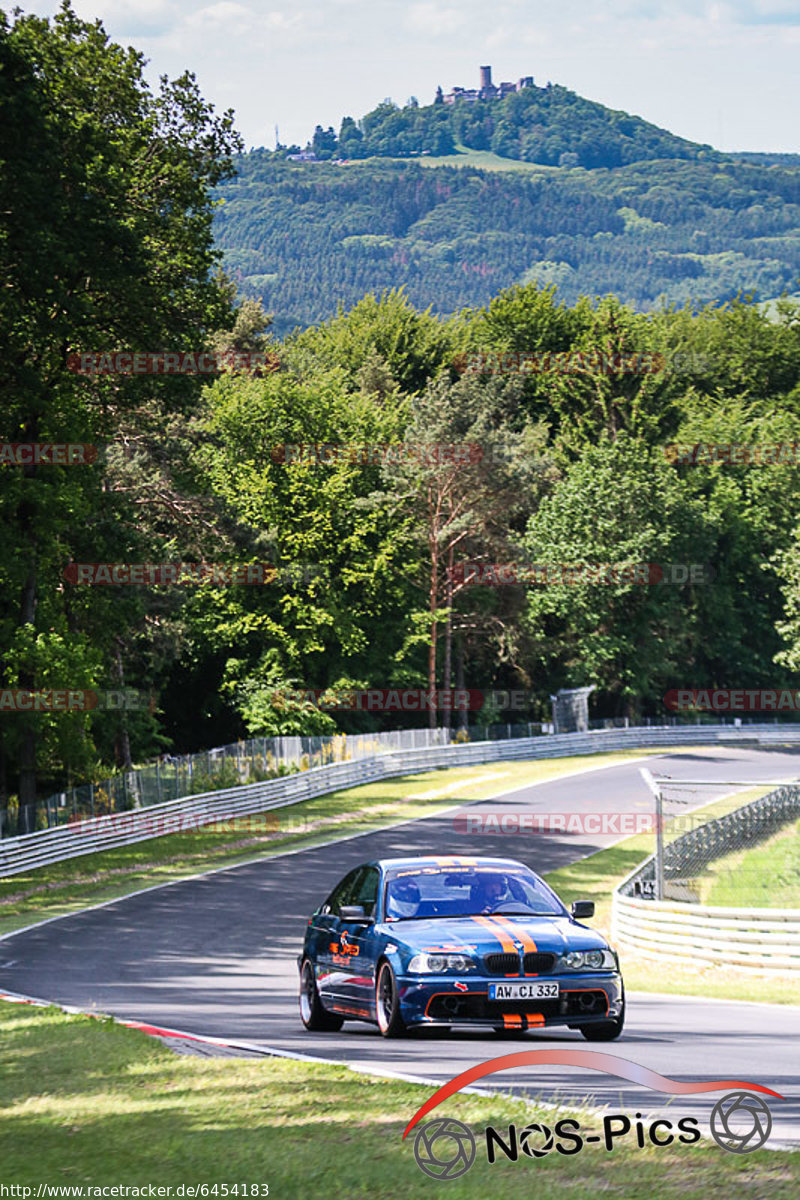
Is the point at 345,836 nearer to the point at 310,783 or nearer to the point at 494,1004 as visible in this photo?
the point at 310,783

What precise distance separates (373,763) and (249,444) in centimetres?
2030

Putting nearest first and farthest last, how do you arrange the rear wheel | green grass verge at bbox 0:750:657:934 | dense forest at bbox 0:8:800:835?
the rear wheel, green grass verge at bbox 0:750:657:934, dense forest at bbox 0:8:800:835

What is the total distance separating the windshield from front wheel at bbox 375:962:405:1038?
1.96 feet

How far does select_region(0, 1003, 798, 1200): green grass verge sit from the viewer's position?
629 cm

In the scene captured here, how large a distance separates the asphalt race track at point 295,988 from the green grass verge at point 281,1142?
690 mm

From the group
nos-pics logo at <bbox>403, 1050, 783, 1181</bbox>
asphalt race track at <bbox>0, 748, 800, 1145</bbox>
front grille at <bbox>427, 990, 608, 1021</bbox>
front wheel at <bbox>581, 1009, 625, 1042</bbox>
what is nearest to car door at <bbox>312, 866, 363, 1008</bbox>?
asphalt race track at <bbox>0, 748, 800, 1145</bbox>

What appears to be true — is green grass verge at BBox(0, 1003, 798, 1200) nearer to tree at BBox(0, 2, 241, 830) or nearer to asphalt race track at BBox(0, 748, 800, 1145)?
asphalt race track at BBox(0, 748, 800, 1145)

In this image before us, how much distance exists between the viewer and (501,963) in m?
10.7

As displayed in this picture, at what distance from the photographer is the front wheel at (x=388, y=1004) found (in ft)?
35.9

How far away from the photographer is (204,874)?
3288cm

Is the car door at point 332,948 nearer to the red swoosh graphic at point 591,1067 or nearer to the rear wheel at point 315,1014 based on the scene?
the rear wheel at point 315,1014

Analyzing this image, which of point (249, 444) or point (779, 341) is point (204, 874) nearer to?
point (249, 444)

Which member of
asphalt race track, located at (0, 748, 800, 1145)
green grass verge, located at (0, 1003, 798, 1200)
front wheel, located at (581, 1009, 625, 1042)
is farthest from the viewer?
front wheel, located at (581, 1009, 625, 1042)

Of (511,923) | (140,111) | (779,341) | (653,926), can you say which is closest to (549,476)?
(779,341)
